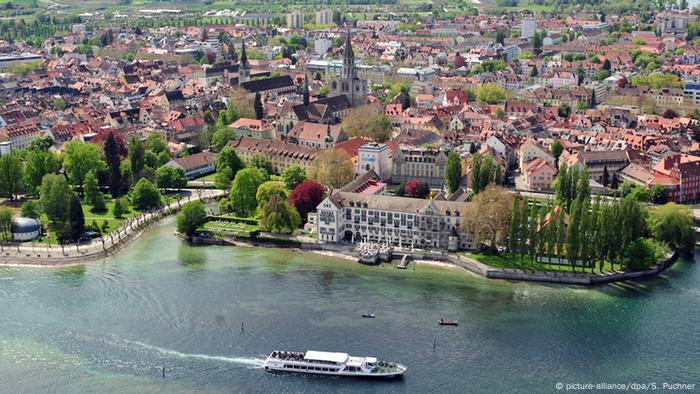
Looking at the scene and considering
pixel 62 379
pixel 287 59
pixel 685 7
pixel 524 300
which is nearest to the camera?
pixel 62 379

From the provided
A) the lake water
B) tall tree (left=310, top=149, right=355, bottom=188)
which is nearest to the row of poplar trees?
the lake water

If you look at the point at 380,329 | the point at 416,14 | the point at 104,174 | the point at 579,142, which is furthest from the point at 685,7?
the point at 380,329

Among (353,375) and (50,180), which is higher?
(50,180)

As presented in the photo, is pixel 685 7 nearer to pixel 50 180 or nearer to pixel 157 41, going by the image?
pixel 157 41

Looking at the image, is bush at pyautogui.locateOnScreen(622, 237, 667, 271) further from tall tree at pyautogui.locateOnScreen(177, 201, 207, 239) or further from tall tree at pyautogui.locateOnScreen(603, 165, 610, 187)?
tall tree at pyautogui.locateOnScreen(177, 201, 207, 239)

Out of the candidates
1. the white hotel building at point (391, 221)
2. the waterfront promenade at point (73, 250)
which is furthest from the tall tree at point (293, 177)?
the waterfront promenade at point (73, 250)

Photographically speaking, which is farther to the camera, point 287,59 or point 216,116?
point 287,59

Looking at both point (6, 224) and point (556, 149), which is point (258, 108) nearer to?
point (556, 149)

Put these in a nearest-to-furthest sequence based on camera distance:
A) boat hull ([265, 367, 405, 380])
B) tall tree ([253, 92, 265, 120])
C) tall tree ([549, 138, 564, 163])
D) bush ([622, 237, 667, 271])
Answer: boat hull ([265, 367, 405, 380]), bush ([622, 237, 667, 271]), tall tree ([549, 138, 564, 163]), tall tree ([253, 92, 265, 120])
